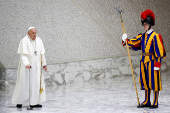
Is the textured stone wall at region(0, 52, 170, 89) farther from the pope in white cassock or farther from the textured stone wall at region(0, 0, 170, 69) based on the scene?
the pope in white cassock

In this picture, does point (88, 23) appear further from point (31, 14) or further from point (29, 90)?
point (29, 90)

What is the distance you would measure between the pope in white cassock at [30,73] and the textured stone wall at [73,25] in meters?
2.42

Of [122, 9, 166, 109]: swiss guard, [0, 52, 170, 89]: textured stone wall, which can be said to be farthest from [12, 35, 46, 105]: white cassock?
[0, 52, 170, 89]: textured stone wall

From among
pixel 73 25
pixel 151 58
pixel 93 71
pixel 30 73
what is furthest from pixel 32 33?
pixel 93 71

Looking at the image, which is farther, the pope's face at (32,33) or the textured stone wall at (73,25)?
the textured stone wall at (73,25)

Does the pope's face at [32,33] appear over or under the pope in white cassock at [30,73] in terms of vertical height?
over

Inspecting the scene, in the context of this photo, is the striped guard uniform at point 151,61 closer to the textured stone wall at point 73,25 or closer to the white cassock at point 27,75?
the white cassock at point 27,75

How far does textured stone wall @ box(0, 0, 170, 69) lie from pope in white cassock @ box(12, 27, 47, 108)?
2421 mm

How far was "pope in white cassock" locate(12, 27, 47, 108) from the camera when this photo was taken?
3953mm

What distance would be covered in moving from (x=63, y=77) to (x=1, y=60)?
66.0 inches

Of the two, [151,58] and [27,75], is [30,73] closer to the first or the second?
[27,75]

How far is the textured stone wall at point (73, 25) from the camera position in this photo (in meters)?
6.32

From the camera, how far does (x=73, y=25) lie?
675 cm

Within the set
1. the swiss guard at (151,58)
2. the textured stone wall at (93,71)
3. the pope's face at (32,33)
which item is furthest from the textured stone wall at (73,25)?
the swiss guard at (151,58)
